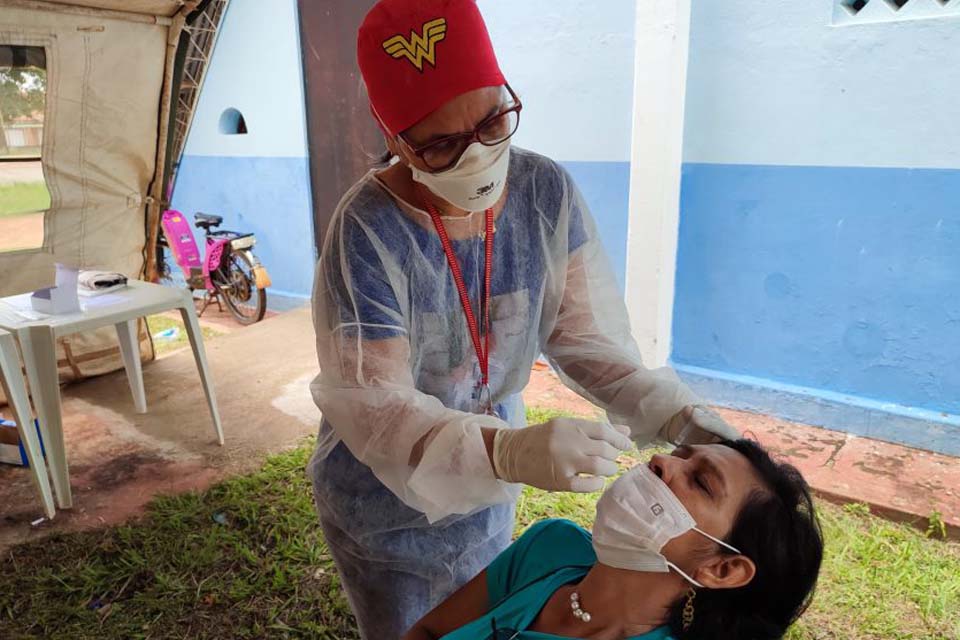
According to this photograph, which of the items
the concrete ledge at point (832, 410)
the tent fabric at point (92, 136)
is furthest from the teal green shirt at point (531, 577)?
the tent fabric at point (92, 136)

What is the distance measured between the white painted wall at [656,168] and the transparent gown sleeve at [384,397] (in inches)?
99.0

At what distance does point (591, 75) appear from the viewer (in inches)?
148

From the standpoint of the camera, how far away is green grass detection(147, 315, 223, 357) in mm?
5461

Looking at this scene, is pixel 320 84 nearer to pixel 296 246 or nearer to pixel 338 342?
pixel 296 246

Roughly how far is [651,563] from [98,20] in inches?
139

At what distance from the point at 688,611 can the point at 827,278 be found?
2.65m

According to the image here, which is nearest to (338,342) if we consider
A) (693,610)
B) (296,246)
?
(693,610)

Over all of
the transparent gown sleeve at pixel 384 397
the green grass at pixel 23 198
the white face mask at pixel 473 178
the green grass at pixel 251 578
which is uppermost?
the white face mask at pixel 473 178

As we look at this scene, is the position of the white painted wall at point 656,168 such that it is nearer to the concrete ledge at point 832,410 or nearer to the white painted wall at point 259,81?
the concrete ledge at point 832,410

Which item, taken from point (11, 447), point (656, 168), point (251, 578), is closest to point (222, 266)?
point (11, 447)

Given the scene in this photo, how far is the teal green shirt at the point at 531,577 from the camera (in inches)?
47.1

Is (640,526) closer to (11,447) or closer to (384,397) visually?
(384,397)

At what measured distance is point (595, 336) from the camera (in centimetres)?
145

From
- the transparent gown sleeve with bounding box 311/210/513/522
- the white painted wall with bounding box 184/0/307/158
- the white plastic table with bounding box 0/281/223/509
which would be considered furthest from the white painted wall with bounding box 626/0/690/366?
the white painted wall with bounding box 184/0/307/158
